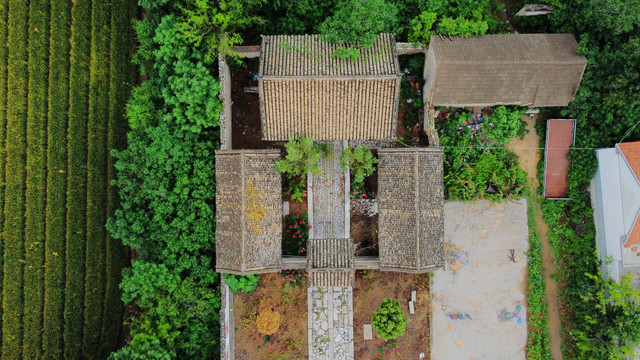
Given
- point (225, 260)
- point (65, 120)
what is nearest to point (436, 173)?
point (225, 260)

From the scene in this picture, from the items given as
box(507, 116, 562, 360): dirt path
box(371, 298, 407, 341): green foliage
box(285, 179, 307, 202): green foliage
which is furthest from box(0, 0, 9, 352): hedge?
box(507, 116, 562, 360): dirt path

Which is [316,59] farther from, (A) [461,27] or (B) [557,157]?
(B) [557,157]

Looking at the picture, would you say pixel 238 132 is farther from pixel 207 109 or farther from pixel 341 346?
pixel 341 346

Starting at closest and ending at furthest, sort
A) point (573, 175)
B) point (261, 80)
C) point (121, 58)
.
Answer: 1. point (261, 80)
2. point (573, 175)
3. point (121, 58)

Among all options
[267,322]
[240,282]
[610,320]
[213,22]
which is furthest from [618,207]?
[213,22]

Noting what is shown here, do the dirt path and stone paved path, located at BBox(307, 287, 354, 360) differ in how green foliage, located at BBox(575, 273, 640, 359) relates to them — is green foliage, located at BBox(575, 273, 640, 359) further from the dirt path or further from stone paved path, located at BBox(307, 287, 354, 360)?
stone paved path, located at BBox(307, 287, 354, 360)

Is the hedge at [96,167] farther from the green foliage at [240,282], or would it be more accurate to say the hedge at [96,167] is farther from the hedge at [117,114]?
the green foliage at [240,282]
